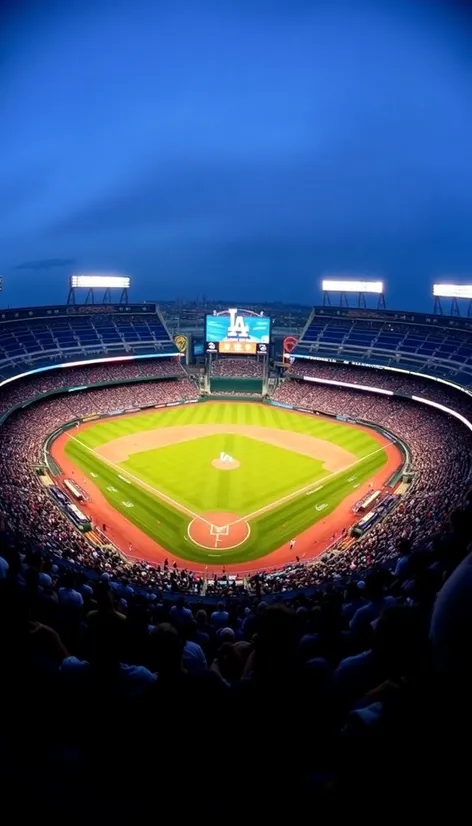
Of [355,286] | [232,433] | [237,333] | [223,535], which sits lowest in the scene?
[223,535]

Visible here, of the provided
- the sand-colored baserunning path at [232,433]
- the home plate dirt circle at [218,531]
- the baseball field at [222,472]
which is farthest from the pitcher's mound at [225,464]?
the home plate dirt circle at [218,531]

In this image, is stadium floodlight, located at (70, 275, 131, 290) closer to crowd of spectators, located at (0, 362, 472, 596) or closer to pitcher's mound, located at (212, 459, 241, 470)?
crowd of spectators, located at (0, 362, 472, 596)

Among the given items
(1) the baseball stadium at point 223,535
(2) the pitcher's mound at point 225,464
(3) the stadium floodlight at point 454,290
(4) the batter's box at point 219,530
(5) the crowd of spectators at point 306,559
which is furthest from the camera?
(3) the stadium floodlight at point 454,290

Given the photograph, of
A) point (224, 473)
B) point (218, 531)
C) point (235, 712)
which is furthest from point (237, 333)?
point (235, 712)

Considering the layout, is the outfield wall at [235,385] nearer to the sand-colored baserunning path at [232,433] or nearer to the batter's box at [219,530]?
the sand-colored baserunning path at [232,433]

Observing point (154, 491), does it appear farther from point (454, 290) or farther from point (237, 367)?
point (454, 290)

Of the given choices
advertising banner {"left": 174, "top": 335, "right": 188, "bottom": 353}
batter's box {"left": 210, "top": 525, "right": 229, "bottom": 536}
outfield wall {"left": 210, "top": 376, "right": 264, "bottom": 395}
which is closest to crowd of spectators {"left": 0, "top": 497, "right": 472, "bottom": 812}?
batter's box {"left": 210, "top": 525, "right": 229, "bottom": 536}

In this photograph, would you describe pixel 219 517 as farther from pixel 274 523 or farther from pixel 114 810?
pixel 114 810
